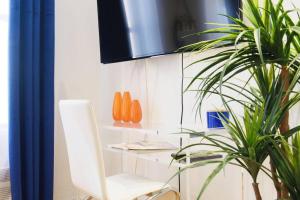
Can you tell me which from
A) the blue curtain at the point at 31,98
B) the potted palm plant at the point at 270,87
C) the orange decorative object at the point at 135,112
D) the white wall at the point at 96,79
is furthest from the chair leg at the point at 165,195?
the blue curtain at the point at 31,98

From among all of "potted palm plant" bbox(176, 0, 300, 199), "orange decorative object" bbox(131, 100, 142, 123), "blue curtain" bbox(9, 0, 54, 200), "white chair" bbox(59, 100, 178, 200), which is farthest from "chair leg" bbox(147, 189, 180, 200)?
"blue curtain" bbox(9, 0, 54, 200)

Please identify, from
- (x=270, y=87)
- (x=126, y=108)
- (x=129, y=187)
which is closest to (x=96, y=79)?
(x=126, y=108)

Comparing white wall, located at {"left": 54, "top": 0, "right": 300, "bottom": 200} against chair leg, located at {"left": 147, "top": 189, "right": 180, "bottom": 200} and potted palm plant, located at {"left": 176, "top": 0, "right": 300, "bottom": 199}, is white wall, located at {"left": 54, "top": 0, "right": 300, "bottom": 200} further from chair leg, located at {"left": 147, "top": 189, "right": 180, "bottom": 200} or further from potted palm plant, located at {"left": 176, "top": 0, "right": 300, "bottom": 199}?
potted palm plant, located at {"left": 176, "top": 0, "right": 300, "bottom": 199}

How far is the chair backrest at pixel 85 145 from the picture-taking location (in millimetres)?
1556

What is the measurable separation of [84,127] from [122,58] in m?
1.07

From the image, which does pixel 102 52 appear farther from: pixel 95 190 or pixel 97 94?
pixel 95 190

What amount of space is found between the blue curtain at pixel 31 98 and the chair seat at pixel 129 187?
2.34ft

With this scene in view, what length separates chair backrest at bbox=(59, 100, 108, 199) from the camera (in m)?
1.56

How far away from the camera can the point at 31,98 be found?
2.33 meters

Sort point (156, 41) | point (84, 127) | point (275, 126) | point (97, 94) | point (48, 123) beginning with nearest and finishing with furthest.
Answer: point (275, 126) → point (84, 127) → point (156, 41) → point (48, 123) → point (97, 94)

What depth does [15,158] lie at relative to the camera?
2.24 meters

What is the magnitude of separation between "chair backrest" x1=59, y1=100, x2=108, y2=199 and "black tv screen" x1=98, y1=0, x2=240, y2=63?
2.61ft

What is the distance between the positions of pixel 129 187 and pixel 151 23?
1.12m

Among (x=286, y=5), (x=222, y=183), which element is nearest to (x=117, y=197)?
(x=222, y=183)
